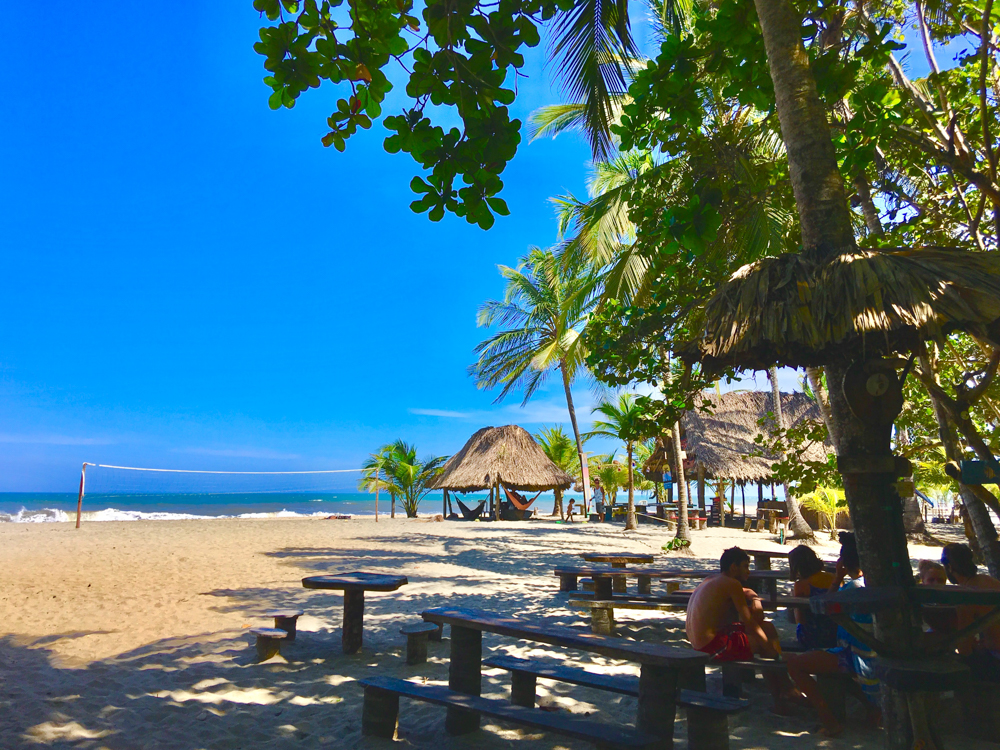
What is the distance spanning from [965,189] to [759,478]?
13.5 m

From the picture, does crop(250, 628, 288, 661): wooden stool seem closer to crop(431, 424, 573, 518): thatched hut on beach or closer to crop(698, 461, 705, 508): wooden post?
crop(698, 461, 705, 508): wooden post

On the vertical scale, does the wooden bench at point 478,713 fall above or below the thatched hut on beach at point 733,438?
below

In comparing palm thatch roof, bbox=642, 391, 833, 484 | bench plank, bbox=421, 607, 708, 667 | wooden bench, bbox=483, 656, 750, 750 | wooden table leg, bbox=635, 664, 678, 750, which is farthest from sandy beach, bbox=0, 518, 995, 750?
palm thatch roof, bbox=642, 391, 833, 484

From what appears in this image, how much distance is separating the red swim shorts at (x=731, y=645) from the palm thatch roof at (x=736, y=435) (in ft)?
45.0

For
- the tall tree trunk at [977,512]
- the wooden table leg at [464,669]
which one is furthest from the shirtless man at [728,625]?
the tall tree trunk at [977,512]

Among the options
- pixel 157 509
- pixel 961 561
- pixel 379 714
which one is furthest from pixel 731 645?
pixel 157 509

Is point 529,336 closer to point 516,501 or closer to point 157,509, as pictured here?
point 516,501

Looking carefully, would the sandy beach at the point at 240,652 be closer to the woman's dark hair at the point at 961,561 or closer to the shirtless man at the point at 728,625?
the shirtless man at the point at 728,625

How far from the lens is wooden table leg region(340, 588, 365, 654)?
13.9ft

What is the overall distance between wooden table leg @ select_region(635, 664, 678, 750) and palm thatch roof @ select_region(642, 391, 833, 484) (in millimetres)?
14680

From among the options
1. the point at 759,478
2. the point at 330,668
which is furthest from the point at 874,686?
the point at 759,478

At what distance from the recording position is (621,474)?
23.4 m

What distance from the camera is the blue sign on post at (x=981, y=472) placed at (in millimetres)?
2115

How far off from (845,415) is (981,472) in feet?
1.57
